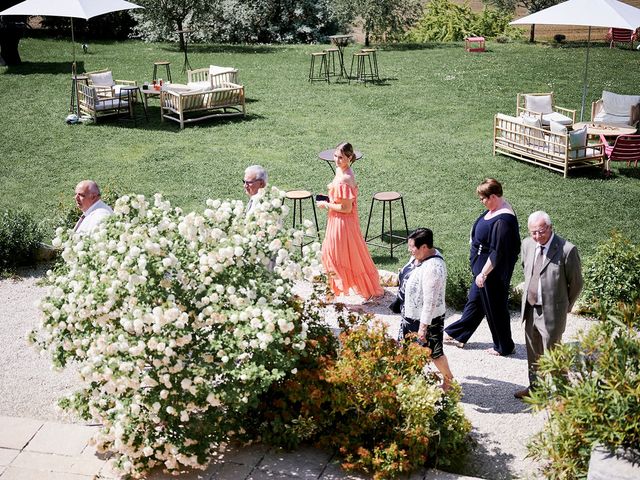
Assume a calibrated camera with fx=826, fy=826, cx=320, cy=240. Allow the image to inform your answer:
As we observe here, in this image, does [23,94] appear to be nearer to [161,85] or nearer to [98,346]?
[161,85]

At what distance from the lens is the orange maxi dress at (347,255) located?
9609 mm

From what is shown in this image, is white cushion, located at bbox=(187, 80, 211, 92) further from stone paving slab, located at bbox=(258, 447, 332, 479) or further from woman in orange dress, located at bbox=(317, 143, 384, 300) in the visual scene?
stone paving slab, located at bbox=(258, 447, 332, 479)

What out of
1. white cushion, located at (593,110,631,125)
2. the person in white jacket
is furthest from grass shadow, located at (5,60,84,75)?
the person in white jacket

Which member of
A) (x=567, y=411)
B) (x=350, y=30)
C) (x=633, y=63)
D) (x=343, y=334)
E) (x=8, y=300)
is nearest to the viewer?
(x=567, y=411)

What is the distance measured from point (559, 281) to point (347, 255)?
3.06 m

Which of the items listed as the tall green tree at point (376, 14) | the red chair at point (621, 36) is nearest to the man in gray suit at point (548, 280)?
the tall green tree at point (376, 14)

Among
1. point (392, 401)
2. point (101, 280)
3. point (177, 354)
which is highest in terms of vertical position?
point (101, 280)

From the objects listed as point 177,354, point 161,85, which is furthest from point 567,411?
point 161,85

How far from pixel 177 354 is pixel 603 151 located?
427 inches

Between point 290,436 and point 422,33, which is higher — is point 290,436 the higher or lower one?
the lower one

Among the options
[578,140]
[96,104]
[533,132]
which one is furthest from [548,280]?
[96,104]

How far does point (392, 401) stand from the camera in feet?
21.2

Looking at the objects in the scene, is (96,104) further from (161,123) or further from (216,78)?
(216,78)

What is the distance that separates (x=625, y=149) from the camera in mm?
14438
